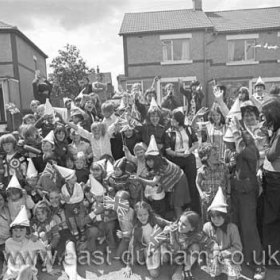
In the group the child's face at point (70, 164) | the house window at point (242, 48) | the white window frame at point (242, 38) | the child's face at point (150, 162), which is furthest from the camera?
the house window at point (242, 48)

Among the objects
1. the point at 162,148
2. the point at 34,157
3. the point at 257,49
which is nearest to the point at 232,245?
the point at 162,148

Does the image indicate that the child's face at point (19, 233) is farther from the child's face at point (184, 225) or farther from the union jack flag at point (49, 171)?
the child's face at point (184, 225)

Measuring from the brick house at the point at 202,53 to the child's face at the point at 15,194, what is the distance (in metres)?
15.5

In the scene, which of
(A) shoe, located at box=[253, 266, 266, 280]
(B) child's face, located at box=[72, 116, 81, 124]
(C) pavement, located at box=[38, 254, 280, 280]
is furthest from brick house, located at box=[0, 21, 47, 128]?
(A) shoe, located at box=[253, 266, 266, 280]

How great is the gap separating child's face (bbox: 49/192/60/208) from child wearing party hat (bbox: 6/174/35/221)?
0.25m

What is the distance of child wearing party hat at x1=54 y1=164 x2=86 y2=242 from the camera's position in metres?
4.21

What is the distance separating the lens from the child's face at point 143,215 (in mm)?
3865

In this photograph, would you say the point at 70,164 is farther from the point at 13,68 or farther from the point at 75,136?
the point at 13,68

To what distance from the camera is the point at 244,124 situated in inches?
152

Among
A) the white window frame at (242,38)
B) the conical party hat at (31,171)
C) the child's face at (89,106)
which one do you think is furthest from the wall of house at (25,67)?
the conical party hat at (31,171)

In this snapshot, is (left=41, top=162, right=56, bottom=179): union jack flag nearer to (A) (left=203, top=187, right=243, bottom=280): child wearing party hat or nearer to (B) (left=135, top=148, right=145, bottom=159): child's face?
(B) (left=135, top=148, right=145, bottom=159): child's face

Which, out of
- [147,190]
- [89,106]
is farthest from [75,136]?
[147,190]

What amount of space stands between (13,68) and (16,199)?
16.1m

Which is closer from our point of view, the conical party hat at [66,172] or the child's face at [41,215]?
the child's face at [41,215]
